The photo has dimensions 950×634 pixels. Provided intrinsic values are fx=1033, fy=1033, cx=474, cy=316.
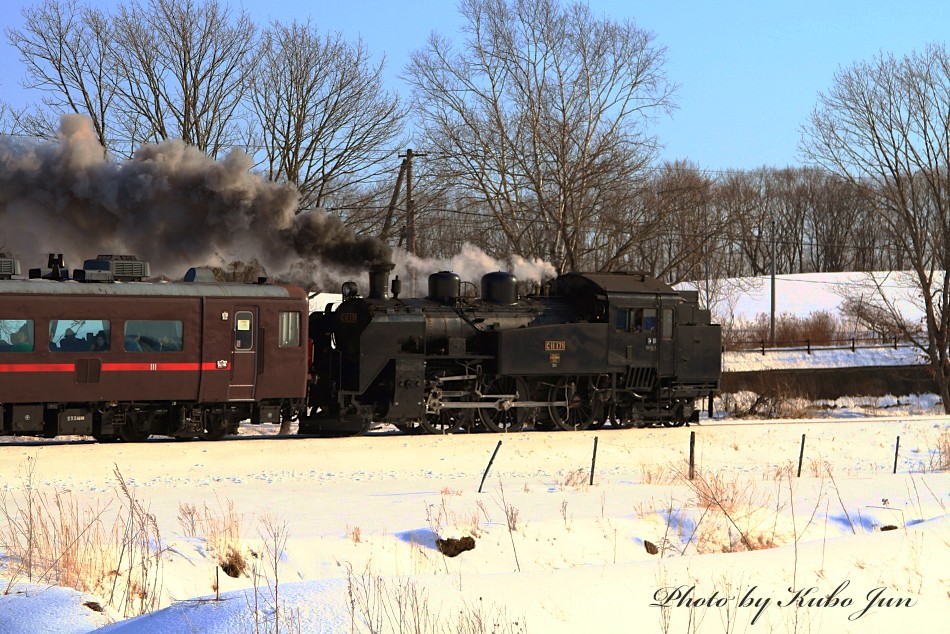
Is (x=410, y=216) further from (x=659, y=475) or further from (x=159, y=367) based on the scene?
(x=659, y=475)

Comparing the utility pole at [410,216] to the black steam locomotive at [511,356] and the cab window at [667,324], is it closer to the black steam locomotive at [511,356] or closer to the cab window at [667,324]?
the black steam locomotive at [511,356]

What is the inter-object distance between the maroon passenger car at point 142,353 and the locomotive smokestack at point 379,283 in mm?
1783

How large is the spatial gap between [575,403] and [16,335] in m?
10.2

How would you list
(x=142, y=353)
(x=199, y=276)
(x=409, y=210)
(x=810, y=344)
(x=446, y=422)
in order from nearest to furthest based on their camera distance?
→ (x=142, y=353) < (x=199, y=276) < (x=446, y=422) < (x=409, y=210) < (x=810, y=344)

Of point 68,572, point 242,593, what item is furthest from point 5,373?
point 242,593

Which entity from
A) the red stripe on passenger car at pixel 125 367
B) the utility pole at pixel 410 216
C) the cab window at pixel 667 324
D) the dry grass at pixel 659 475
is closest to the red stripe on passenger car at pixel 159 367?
the red stripe on passenger car at pixel 125 367

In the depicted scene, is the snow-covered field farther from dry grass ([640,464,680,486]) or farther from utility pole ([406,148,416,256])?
utility pole ([406,148,416,256])

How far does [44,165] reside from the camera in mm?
19875

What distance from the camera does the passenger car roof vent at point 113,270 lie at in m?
16.2

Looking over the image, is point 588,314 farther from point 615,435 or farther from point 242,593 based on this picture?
point 242,593

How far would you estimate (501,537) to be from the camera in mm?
10531

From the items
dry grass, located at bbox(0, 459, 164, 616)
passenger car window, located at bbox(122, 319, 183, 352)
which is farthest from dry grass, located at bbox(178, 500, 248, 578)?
passenger car window, located at bbox(122, 319, 183, 352)

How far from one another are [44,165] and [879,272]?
2770 inches

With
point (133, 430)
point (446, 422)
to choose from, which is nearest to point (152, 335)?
point (133, 430)
